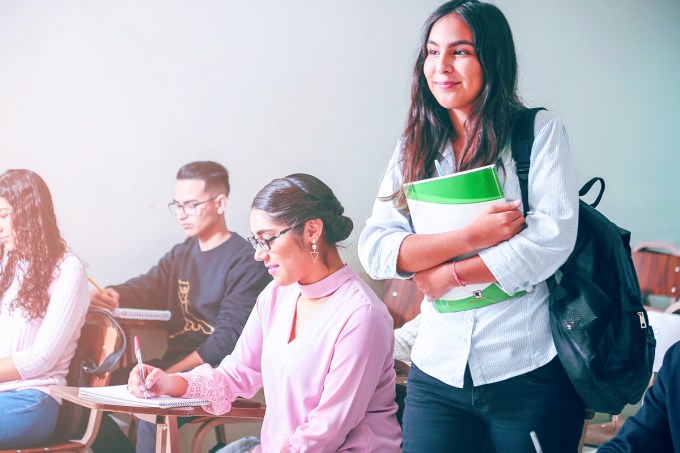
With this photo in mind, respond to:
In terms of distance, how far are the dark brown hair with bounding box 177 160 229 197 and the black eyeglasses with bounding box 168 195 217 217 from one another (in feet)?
0.14

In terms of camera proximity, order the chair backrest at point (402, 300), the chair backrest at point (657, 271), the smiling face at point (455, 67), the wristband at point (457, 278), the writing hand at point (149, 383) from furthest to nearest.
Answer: the chair backrest at point (657, 271) → the chair backrest at point (402, 300) → the writing hand at point (149, 383) → the smiling face at point (455, 67) → the wristband at point (457, 278)

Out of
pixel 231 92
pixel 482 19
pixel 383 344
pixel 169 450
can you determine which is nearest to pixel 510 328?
pixel 383 344

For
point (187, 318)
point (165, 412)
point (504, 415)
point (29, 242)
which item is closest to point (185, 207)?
point (187, 318)

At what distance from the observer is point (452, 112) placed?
1.88 metres

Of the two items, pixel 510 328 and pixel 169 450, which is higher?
pixel 510 328

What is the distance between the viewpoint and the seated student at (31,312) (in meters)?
2.42

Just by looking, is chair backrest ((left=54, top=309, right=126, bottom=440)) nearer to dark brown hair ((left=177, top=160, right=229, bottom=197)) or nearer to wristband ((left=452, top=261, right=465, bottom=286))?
dark brown hair ((left=177, top=160, right=229, bottom=197))

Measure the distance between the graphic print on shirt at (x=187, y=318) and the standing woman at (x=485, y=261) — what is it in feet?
3.11

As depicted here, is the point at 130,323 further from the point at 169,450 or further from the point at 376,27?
the point at 376,27

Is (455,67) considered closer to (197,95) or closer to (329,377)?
(329,377)

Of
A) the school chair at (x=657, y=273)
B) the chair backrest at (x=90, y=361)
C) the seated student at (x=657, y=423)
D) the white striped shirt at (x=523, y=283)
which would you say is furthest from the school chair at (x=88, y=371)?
the school chair at (x=657, y=273)

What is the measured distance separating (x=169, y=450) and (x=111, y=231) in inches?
28.1

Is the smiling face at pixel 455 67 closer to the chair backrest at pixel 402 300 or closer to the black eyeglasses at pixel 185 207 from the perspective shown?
the black eyeglasses at pixel 185 207

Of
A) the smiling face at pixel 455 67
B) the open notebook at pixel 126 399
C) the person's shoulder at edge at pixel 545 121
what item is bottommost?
the open notebook at pixel 126 399
